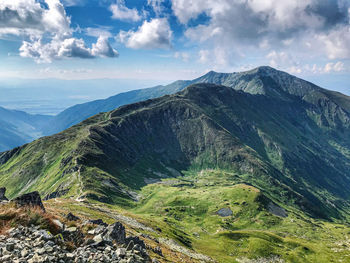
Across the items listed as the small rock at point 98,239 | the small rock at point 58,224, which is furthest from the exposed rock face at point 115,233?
the small rock at point 58,224

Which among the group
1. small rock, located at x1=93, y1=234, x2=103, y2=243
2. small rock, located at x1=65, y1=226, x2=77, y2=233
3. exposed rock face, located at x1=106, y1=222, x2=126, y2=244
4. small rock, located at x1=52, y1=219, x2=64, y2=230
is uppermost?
small rock, located at x1=52, y1=219, x2=64, y2=230

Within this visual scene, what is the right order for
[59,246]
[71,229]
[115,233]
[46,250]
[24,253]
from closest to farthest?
[24,253] < [46,250] < [59,246] < [71,229] < [115,233]

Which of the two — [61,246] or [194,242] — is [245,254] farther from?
[61,246]

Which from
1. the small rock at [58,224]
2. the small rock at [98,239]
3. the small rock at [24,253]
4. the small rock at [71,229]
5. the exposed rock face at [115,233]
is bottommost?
the exposed rock face at [115,233]

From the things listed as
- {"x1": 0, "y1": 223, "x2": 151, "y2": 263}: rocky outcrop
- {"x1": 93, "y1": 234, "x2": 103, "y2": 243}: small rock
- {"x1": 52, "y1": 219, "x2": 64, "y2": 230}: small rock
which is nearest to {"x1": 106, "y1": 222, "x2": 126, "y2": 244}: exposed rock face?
{"x1": 93, "y1": 234, "x2": 103, "y2": 243}: small rock

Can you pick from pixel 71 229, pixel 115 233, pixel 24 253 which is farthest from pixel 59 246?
pixel 115 233

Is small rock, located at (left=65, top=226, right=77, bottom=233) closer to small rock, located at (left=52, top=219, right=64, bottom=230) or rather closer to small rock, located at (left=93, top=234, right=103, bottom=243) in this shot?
small rock, located at (left=52, top=219, right=64, bottom=230)

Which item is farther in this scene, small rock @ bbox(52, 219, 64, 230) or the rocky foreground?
small rock @ bbox(52, 219, 64, 230)

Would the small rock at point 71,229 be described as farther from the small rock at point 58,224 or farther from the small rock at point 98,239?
the small rock at point 98,239

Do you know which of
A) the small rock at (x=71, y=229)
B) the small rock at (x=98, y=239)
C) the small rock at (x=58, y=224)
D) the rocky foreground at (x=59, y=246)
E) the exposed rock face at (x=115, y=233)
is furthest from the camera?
the exposed rock face at (x=115, y=233)

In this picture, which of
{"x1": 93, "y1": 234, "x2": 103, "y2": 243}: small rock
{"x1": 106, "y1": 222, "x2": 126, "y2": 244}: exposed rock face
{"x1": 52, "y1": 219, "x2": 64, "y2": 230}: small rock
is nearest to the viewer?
{"x1": 93, "y1": 234, "x2": 103, "y2": 243}: small rock

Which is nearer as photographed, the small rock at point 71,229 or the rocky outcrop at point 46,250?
the rocky outcrop at point 46,250

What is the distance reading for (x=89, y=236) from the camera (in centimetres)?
2520

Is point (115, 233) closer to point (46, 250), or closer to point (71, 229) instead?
point (71, 229)
